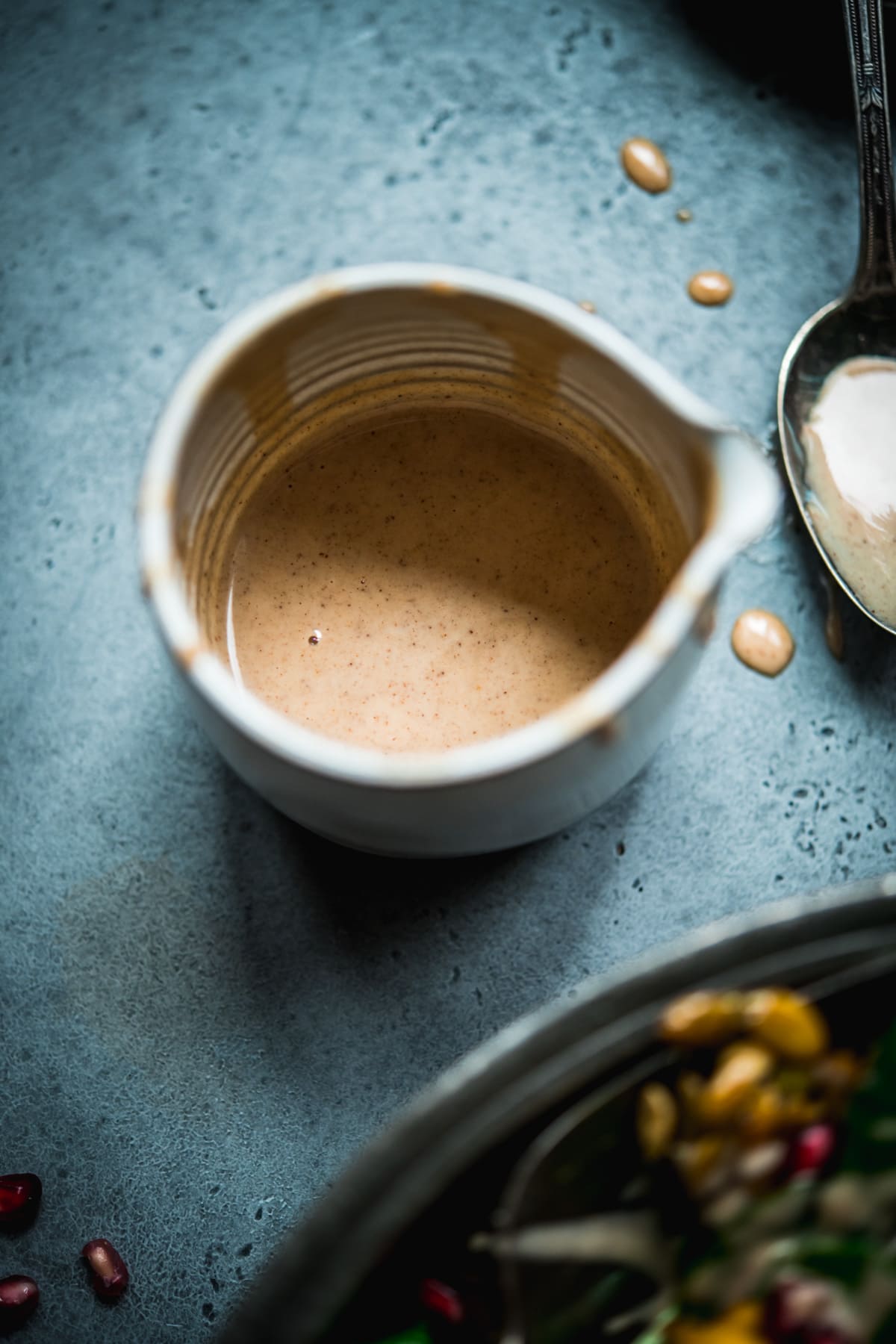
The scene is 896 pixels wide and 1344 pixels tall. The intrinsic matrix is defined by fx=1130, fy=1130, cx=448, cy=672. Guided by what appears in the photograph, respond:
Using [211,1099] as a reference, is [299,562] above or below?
above

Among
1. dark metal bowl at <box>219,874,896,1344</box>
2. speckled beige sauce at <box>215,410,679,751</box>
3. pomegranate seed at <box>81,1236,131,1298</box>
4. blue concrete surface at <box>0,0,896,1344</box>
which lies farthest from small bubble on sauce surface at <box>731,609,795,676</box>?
pomegranate seed at <box>81,1236,131,1298</box>

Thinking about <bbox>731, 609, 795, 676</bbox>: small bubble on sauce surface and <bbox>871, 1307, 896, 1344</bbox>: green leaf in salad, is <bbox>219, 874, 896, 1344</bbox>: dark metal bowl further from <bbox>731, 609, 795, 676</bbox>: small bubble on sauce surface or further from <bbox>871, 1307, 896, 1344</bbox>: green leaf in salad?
<bbox>731, 609, 795, 676</bbox>: small bubble on sauce surface

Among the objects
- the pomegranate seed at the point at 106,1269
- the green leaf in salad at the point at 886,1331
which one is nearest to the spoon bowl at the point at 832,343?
the green leaf in salad at the point at 886,1331

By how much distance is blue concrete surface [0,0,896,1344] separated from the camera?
0.74 m

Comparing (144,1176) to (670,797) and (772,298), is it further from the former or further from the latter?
(772,298)

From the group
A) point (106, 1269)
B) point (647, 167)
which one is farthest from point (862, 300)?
point (106, 1269)

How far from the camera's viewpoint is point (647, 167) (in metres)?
0.84

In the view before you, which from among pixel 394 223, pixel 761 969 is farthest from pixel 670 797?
pixel 394 223

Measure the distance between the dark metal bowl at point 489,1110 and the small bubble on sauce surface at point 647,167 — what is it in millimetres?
597

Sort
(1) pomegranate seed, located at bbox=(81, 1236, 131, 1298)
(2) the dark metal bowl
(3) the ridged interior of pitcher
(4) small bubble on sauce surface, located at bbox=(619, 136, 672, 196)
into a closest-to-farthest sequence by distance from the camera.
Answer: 1. (2) the dark metal bowl
2. (3) the ridged interior of pitcher
3. (1) pomegranate seed, located at bbox=(81, 1236, 131, 1298)
4. (4) small bubble on sauce surface, located at bbox=(619, 136, 672, 196)

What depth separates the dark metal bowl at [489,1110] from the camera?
14.8 inches

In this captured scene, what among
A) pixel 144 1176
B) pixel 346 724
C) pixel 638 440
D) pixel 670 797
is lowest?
pixel 144 1176

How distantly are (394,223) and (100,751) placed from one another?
44 cm

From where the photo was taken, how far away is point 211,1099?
29.2 inches
